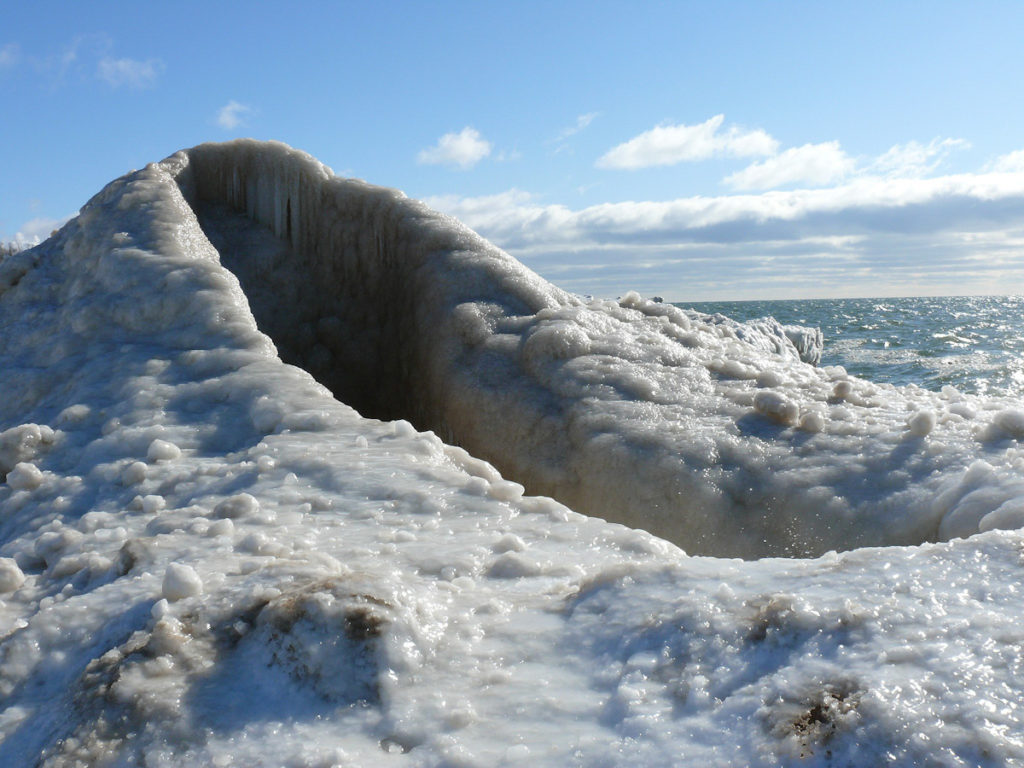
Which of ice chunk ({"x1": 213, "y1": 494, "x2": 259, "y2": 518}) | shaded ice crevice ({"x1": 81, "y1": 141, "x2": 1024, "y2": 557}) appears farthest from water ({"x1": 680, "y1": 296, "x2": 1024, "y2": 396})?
ice chunk ({"x1": 213, "y1": 494, "x2": 259, "y2": 518})

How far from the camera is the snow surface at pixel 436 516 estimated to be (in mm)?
1405

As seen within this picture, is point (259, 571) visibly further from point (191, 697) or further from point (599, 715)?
point (599, 715)

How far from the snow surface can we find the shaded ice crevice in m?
0.02

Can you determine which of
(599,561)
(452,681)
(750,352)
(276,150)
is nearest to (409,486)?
(599,561)

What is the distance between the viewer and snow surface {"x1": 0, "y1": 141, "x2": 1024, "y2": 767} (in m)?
1.41

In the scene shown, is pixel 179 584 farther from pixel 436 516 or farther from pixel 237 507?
pixel 436 516

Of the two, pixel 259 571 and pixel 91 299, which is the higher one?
pixel 91 299

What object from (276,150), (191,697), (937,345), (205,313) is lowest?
(937,345)

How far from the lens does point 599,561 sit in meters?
2.15

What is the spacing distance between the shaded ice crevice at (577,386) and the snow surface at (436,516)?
0.6 inches

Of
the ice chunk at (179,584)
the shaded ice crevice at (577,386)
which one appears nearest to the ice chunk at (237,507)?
the ice chunk at (179,584)

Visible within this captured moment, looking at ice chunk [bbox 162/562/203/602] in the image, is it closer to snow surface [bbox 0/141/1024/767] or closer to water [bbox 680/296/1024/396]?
snow surface [bbox 0/141/1024/767]

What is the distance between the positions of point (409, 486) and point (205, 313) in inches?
71.1

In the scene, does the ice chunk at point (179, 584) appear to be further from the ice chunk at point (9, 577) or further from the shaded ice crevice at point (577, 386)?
the shaded ice crevice at point (577, 386)
